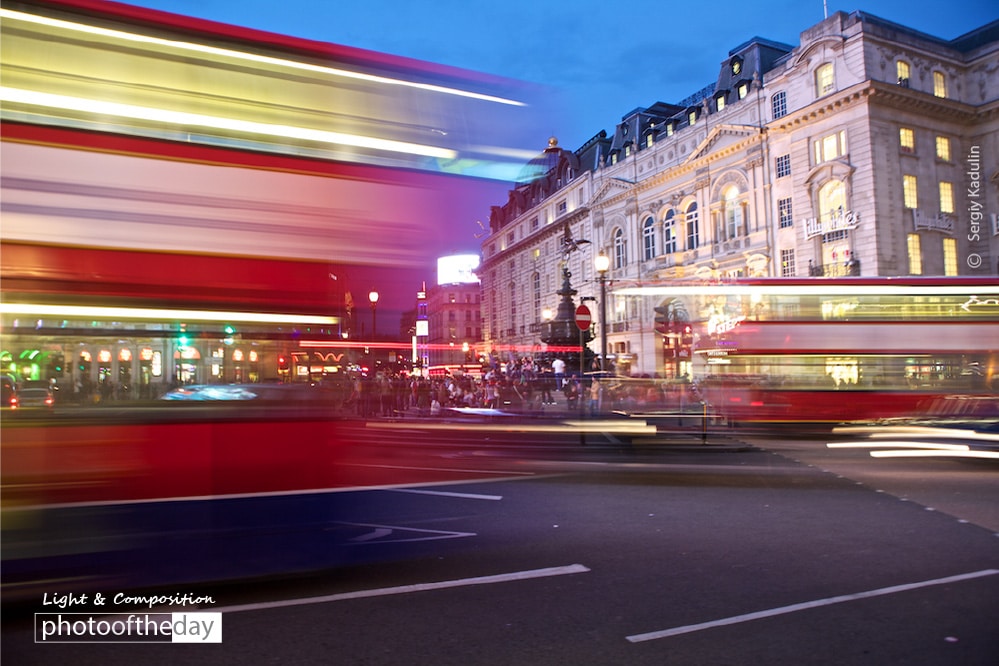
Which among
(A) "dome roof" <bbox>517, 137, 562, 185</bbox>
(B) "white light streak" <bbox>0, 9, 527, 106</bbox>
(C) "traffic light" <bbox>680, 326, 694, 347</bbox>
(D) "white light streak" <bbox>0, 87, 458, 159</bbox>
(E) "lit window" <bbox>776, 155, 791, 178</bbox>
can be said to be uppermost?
(E) "lit window" <bbox>776, 155, 791, 178</bbox>

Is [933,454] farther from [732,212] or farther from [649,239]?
[649,239]

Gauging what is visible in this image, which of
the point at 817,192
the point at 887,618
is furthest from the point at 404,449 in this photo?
the point at 817,192

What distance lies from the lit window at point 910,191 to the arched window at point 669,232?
15.8 metres

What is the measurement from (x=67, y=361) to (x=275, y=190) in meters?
1.76

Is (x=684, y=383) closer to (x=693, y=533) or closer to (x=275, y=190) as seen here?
(x=693, y=533)

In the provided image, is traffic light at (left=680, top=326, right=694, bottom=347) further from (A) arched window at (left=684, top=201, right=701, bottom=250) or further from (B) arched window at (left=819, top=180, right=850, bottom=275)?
(A) arched window at (left=684, top=201, right=701, bottom=250)

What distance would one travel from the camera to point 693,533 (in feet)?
22.3

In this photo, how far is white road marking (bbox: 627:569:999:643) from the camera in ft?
13.8

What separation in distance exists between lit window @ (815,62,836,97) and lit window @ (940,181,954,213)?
8.25 meters

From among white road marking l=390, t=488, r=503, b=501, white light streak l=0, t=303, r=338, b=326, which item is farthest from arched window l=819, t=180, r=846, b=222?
white light streak l=0, t=303, r=338, b=326

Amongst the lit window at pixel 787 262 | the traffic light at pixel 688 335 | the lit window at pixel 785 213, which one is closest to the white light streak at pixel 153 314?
the traffic light at pixel 688 335

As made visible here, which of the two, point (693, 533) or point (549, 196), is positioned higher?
point (549, 196)

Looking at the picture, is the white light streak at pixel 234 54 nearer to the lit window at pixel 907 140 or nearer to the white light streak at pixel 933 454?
the white light streak at pixel 933 454

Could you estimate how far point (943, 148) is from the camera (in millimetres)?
36531
